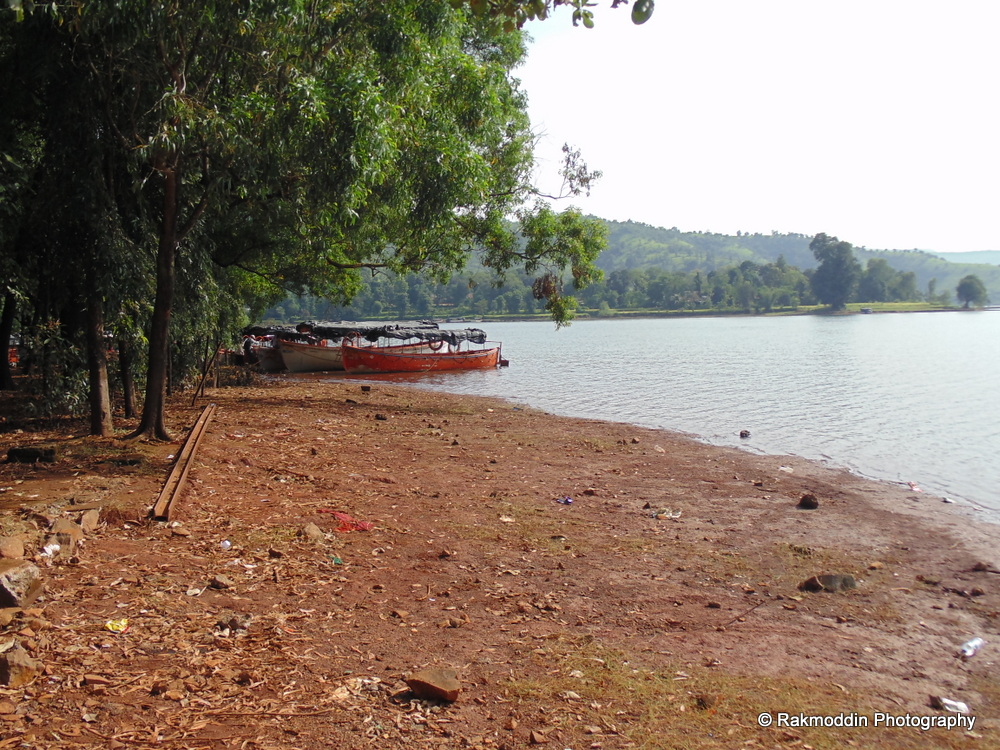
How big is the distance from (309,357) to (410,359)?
4708 millimetres

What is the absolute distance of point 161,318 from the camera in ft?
33.7

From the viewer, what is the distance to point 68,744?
3430 millimetres

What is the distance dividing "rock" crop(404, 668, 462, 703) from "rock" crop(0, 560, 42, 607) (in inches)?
98.7

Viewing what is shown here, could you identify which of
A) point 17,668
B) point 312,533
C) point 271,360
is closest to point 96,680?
point 17,668

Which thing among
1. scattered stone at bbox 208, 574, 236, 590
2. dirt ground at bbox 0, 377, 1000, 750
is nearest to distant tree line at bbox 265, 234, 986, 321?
dirt ground at bbox 0, 377, 1000, 750

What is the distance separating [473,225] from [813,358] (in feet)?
105

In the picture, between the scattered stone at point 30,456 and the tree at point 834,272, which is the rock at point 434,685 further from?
the tree at point 834,272

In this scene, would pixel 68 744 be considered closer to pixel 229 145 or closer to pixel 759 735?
pixel 759 735

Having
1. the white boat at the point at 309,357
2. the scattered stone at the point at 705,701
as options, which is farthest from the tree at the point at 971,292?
the scattered stone at the point at 705,701

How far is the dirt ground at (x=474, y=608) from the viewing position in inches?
156

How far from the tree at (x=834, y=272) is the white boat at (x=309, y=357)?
121070 mm

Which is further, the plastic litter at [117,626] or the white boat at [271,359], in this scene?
the white boat at [271,359]

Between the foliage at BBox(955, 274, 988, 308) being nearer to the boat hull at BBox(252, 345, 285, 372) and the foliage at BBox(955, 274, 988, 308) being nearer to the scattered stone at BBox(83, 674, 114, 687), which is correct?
the boat hull at BBox(252, 345, 285, 372)

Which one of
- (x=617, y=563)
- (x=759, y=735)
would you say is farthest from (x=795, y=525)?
(x=759, y=735)
